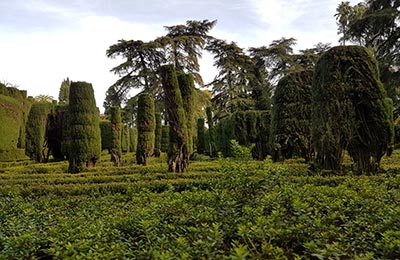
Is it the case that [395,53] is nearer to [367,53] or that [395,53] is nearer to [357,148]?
[367,53]

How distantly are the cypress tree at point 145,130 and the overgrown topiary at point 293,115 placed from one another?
638 centimetres

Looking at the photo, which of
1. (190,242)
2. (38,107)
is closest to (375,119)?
(190,242)

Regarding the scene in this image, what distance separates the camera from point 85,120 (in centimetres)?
1500

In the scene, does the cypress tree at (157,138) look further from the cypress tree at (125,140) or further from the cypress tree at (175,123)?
the cypress tree at (175,123)

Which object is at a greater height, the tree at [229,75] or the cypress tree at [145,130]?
the tree at [229,75]

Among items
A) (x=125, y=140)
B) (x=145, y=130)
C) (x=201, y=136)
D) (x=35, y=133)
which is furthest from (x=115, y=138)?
(x=125, y=140)

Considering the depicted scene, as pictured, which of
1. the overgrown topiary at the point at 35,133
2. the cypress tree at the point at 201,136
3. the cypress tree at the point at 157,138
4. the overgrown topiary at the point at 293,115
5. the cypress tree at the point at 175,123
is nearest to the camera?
the cypress tree at the point at 175,123

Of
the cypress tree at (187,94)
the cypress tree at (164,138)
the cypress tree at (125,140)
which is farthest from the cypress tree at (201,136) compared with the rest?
the cypress tree at (187,94)

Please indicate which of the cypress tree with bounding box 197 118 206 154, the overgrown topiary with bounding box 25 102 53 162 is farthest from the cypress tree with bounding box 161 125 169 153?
the overgrown topiary with bounding box 25 102 53 162

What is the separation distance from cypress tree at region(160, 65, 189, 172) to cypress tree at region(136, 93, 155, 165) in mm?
4728

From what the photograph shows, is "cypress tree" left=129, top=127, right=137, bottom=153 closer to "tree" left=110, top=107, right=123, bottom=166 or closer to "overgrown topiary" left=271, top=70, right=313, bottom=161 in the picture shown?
"tree" left=110, top=107, right=123, bottom=166

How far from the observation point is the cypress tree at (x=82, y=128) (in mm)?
14391

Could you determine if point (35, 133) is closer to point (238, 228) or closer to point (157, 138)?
point (157, 138)

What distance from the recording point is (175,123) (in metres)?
12.5
